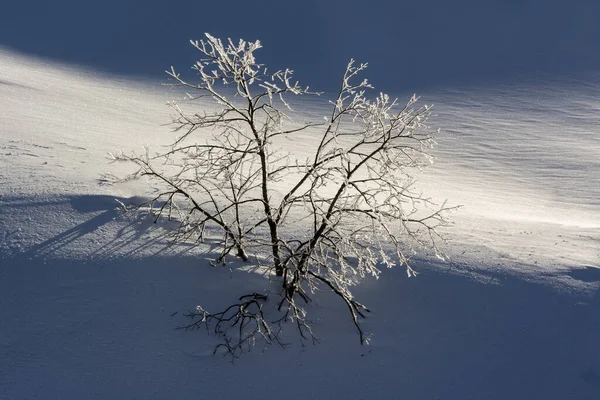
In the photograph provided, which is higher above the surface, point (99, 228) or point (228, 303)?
point (99, 228)

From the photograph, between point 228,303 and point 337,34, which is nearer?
point 228,303

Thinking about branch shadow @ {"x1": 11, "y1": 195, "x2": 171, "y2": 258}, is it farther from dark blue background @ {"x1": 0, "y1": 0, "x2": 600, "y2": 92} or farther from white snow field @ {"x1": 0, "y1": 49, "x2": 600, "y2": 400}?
dark blue background @ {"x1": 0, "y1": 0, "x2": 600, "y2": 92}

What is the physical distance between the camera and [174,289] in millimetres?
6520

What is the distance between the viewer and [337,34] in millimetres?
28531

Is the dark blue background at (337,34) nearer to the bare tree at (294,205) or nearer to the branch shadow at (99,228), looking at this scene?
the branch shadow at (99,228)

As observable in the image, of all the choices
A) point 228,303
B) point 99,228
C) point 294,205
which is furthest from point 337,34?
point 228,303

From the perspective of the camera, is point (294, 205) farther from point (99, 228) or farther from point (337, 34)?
point (337, 34)

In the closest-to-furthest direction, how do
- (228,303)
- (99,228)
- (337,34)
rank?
(228,303) → (99,228) → (337,34)

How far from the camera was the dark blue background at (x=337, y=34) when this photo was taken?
24797 mm

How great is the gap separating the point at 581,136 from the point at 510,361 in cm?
1369

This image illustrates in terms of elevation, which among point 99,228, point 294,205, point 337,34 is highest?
point 337,34

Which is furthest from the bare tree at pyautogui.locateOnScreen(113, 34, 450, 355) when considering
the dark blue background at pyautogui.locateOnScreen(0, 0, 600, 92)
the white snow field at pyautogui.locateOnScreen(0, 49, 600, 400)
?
the dark blue background at pyautogui.locateOnScreen(0, 0, 600, 92)

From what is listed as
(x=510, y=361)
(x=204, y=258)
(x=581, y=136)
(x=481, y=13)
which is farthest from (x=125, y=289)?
(x=481, y=13)

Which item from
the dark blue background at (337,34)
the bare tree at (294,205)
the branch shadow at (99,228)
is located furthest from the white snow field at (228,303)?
the dark blue background at (337,34)
